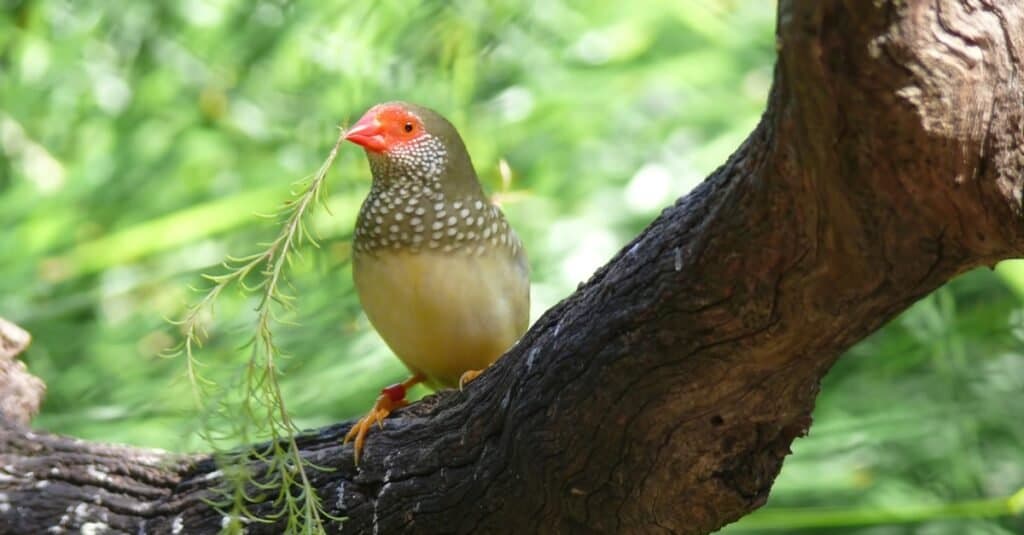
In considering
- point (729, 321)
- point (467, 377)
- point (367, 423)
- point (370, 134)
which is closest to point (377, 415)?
point (367, 423)

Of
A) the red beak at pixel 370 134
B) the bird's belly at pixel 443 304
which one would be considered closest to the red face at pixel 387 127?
the red beak at pixel 370 134

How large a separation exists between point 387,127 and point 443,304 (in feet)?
1.08

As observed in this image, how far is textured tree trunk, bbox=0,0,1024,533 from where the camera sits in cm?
147

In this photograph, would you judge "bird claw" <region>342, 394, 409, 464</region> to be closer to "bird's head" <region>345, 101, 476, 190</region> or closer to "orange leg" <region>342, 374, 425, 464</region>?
"orange leg" <region>342, 374, 425, 464</region>

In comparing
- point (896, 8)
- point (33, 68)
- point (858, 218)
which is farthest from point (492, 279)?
point (33, 68)

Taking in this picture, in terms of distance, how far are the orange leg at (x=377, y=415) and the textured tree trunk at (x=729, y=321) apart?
22 mm

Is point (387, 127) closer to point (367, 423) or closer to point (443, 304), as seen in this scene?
point (443, 304)

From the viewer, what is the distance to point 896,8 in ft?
4.62

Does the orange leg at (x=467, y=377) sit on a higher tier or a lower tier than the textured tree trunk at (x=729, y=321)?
higher

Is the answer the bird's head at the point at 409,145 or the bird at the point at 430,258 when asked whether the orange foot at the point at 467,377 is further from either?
the bird's head at the point at 409,145

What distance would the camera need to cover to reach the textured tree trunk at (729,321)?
4.83 feet

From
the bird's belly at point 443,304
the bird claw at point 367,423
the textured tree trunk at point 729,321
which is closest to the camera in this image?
the textured tree trunk at point 729,321

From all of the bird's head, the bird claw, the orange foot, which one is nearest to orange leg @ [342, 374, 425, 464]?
the bird claw

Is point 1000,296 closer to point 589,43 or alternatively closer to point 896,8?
point 589,43
